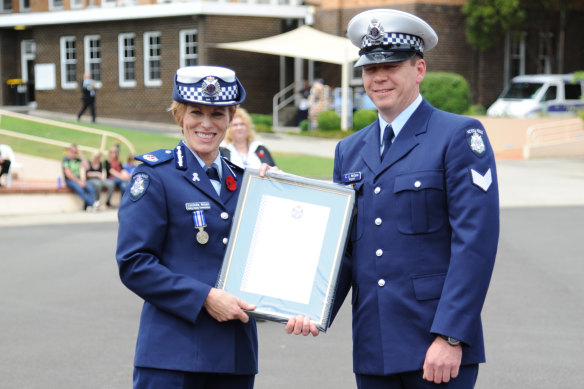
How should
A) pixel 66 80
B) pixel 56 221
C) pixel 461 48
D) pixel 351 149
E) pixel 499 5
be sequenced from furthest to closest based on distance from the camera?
1. pixel 66 80
2. pixel 461 48
3. pixel 499 5
4. pixel 56 221
5. pixel 351 149

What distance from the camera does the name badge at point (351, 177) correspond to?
3723mm

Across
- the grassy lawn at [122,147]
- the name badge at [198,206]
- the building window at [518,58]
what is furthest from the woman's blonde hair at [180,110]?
the building window at [518,58]

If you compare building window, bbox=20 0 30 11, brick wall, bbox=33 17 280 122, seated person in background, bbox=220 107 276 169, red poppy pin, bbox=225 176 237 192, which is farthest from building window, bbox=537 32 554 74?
red poppy pin, bbox=225 176 237 192

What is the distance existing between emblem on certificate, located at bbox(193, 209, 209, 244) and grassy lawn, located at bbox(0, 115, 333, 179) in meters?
16.5

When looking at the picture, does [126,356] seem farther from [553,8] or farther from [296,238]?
[553,8]

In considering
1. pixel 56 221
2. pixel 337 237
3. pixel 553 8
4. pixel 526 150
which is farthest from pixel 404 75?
pixel 553 8

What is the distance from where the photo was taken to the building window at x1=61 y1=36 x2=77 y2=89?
4009 centimetres

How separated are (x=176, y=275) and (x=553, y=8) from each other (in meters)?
34.4

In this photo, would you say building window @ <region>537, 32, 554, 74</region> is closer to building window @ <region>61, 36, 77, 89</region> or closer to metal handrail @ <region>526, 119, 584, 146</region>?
metal handrail @ <region>526, 119, 584, 146</region>

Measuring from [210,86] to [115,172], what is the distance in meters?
14.9

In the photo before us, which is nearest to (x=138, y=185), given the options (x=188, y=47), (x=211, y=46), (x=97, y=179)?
(x=97, y=179)

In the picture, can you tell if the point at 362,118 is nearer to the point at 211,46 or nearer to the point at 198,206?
the point at 211,46

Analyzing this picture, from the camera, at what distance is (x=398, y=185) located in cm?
355

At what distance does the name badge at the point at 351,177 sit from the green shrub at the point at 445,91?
27.3 m
